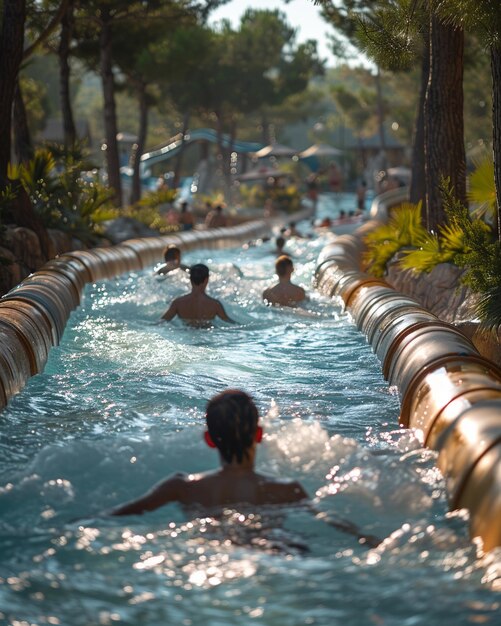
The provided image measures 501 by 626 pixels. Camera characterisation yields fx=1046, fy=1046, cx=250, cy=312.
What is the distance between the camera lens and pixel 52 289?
11422 millimetres

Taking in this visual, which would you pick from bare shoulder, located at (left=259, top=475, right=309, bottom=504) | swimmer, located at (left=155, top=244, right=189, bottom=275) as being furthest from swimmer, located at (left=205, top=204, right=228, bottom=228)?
bare shoulder, located at (left=259, top=475, right=309, bottom=504)

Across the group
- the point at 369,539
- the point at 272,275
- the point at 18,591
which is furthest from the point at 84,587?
the point at 272,275

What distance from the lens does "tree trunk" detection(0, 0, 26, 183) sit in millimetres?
13945

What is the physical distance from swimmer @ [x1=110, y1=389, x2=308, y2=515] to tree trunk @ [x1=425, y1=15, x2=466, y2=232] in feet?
27.6

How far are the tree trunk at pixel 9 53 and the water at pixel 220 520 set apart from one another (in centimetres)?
589

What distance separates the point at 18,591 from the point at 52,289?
7324mm

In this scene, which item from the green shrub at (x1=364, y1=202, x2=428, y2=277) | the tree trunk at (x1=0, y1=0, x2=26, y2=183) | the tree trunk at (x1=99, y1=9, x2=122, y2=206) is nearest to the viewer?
the tree trunk at (x1=0, y1=0, x2=26, y2=183)

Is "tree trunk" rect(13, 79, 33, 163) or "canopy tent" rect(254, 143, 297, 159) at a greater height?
"canopy tent" rect(254, 143, 297, 159)

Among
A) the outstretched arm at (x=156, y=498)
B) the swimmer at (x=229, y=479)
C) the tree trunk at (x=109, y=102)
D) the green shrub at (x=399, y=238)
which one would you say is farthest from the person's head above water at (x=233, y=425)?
the tree trunk at (x=109, y=102)

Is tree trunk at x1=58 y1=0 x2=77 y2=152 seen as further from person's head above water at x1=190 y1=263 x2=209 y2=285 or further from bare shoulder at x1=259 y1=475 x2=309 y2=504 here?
bare shoulder at x1=259 y1=475 x2=309 y2=504

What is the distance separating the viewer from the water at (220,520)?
417cm

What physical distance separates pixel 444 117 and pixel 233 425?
9.07 meters

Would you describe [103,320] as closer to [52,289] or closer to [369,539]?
[52,289]

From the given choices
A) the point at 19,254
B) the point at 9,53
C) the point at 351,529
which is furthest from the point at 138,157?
the point at 351,529
